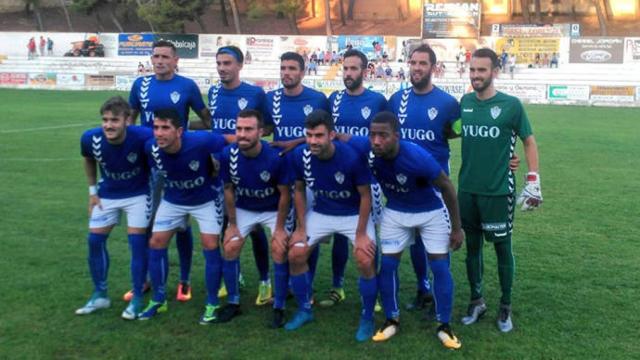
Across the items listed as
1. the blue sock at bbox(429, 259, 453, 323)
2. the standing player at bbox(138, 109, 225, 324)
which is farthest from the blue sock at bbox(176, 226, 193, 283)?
the blue sock at bbox(429, 259, 453, 323)

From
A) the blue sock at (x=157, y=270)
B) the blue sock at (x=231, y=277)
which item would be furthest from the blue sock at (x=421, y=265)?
the blue sock at (x=157, y=270)

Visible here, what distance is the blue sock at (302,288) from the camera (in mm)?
5207

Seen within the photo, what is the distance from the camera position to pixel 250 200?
5387mm

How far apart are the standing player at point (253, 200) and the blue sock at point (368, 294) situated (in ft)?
2.26

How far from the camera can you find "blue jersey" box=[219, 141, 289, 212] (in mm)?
5176

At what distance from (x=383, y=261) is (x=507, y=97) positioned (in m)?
1.64

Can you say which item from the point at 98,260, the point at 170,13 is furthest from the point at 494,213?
the point at 170,13

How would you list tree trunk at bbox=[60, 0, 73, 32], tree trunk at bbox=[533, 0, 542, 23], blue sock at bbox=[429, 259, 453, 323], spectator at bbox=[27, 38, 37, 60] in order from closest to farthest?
1. blue sock at bbox=[429, 259, 453, 323]
2. spectator at bbox=[27, 38, 37, 60]
3. tree trunk at bbox=[533, 0, 542, 23]
4. tree trunk at bbox=[60, 0, 73, 32]

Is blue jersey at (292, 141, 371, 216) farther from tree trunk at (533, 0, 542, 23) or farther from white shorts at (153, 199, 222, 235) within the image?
tree trunk at (533, 0, 542, 23)

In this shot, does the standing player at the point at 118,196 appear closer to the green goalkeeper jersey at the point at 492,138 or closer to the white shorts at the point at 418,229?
the white shorts at the point at 418,229

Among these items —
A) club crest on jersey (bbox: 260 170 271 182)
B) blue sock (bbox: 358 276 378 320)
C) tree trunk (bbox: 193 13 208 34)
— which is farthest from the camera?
tree trunk (bbox: 193 13 208 34)

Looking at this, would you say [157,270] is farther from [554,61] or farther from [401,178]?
[554,61]

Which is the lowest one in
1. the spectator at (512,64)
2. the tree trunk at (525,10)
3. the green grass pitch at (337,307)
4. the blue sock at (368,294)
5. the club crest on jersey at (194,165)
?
the green grass pitch at (337,307)

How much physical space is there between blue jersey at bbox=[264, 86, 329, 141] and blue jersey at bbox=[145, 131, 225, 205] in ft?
2.04
